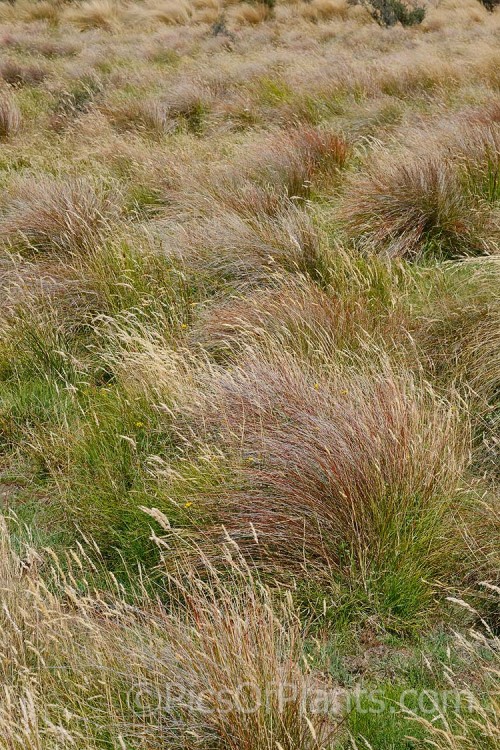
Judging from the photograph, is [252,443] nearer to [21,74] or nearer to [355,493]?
[355,493]

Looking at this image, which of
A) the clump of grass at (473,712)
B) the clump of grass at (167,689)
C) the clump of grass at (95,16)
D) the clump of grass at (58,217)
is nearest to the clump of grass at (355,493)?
the clump of grass at (473,712)

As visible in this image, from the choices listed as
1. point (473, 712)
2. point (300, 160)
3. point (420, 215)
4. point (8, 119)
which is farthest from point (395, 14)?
point (473, 712)

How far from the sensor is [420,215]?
468 cm

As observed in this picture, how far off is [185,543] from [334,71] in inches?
355

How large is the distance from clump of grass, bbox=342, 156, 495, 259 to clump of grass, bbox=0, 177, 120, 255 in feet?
5.52

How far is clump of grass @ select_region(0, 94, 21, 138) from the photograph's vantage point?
862 cm

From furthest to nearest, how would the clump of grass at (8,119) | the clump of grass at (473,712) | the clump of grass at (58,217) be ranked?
the clump of grass at (8,119), the clump of grass at (58,217), the clump of grass at (473,712)

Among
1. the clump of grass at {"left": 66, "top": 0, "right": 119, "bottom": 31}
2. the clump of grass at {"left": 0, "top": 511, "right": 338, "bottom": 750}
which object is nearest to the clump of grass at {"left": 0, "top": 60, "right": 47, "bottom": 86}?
the clump of grass at {"left": 66, "top": 0, "right": 119, "bottom": 31}

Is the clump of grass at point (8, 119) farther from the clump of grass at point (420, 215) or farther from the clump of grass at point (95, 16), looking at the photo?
the clump of grass at point (95, 16)

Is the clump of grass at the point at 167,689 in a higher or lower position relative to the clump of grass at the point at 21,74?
lower

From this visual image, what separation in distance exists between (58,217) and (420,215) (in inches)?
94.1

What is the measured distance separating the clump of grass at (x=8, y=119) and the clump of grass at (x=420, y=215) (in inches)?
209

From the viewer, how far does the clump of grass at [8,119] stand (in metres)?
8.62

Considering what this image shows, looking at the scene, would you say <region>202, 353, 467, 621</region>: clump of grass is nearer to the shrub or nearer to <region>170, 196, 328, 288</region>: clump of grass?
<region>170, 196, 328, 288</region>: clump of grass
